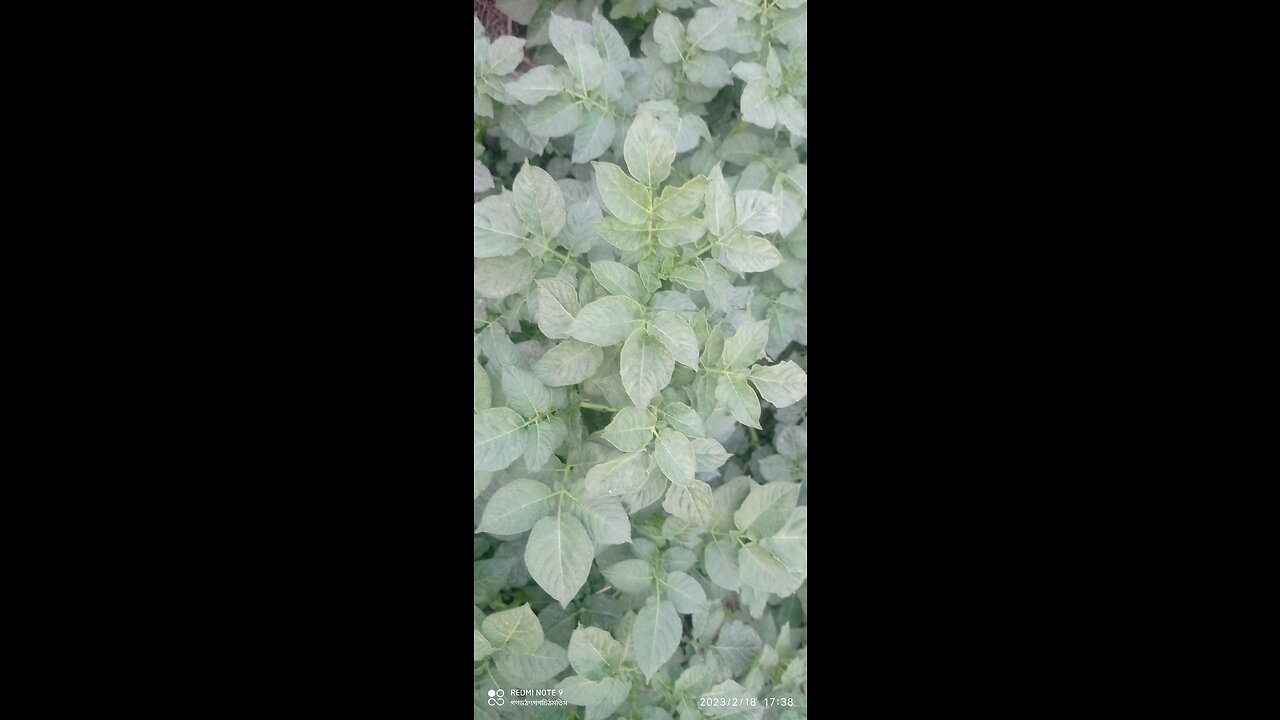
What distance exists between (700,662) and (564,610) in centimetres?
20

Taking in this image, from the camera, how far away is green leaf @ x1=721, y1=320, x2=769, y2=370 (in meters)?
1.40

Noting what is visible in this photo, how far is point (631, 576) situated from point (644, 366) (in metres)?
0.30

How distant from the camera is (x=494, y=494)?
138 cm

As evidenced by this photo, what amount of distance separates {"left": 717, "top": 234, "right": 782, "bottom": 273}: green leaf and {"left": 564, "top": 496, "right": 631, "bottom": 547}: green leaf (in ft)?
1.16

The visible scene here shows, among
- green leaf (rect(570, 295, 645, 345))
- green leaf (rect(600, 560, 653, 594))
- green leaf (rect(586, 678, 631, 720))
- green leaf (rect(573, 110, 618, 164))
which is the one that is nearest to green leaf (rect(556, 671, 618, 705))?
green leaf (rect(586, 678, 631, 720))

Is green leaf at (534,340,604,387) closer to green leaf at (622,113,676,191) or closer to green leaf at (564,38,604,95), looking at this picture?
green leaf at (622,113,676,191)

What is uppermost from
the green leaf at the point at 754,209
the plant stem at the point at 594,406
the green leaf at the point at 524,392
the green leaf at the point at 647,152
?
the green leaf at the point at 647,152

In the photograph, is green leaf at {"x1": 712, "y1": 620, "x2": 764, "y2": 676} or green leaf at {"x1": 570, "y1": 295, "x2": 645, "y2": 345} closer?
green leaf at {"x1": 570, "y1": 295, "x2": 645, "y2": 345}

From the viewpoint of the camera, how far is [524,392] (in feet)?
4.52

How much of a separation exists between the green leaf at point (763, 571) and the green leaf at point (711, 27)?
681 mm

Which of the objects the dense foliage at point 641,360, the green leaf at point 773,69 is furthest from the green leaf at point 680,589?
the green leaf at point 773,69

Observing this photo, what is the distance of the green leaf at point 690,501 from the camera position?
4.65 ft

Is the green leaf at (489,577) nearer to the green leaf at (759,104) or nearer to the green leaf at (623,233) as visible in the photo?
the green leaf at (623,233)

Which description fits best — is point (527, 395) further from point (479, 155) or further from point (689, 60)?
point (689, 60)
